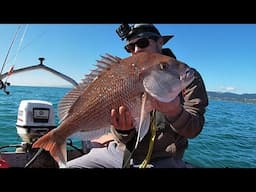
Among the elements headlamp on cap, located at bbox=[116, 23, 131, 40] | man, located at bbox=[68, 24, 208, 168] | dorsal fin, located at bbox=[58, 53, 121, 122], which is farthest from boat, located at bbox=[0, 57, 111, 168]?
dorsal fin, located at bbox=[58, 53, 121, 122]

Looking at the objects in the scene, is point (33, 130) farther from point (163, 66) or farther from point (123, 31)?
point (163, 66)

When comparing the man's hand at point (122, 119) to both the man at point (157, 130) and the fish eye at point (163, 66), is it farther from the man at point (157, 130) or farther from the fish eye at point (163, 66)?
the fish eye at point (163, 66)

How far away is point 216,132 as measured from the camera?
8.71m

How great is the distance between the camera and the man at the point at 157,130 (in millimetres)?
1667

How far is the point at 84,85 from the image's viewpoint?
155cm

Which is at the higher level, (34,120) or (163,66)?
(163,66)

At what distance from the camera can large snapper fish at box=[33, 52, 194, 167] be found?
143cm

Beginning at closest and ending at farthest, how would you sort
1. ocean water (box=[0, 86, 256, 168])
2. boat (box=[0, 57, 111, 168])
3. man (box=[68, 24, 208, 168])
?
man (box=[68, 24, 208, 168]) → boat (box=[0, 57, 111, 168]) → ocean water (box=[0, 86, 256, 168])

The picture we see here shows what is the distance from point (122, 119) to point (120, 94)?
0.19m

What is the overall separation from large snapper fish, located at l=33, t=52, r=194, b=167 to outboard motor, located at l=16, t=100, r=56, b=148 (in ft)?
4.41

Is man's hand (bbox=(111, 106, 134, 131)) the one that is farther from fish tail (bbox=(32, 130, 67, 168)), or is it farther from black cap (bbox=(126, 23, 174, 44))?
black cap (bbox=(126, 23, 174, 44))

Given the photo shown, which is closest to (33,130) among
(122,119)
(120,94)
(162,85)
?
(122,119)

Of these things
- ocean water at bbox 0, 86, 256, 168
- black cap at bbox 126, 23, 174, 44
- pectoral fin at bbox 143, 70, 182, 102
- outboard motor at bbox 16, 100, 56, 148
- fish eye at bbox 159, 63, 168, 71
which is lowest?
ocean water at bbox 0, 86, 256, 168
